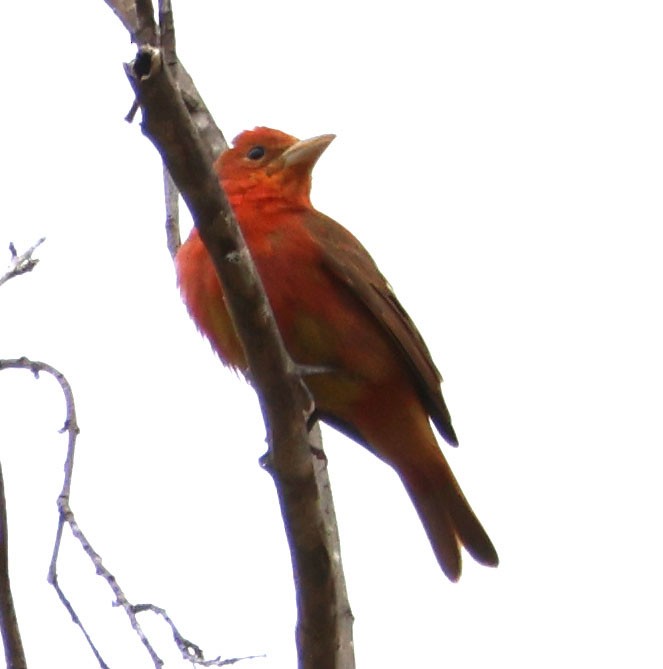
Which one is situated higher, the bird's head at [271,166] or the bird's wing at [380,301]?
the bird's head at [271,166]

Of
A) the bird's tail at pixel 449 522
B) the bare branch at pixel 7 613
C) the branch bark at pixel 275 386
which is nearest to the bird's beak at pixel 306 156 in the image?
the bird's tail at pixel 449 522

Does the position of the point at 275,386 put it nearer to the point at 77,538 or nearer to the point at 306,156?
the point at 77,538

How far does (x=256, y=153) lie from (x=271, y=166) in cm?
12

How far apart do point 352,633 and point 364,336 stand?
4.26 feet

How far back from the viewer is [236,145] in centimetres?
513

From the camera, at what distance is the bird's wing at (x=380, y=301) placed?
4.58 m

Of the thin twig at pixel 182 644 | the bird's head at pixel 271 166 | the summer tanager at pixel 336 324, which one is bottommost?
the thin twig at pixel 182 644

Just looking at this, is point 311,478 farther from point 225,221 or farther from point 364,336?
point 364,336

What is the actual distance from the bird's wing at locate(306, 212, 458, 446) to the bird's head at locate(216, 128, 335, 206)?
0.16m

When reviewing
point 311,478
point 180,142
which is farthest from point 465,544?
point 180,142

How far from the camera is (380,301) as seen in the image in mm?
4711

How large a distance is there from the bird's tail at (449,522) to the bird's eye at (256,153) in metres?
1.29

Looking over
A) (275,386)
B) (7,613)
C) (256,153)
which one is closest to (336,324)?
(256,153)

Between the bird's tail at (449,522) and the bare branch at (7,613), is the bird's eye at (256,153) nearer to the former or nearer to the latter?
the bird's tail at (449,522)
